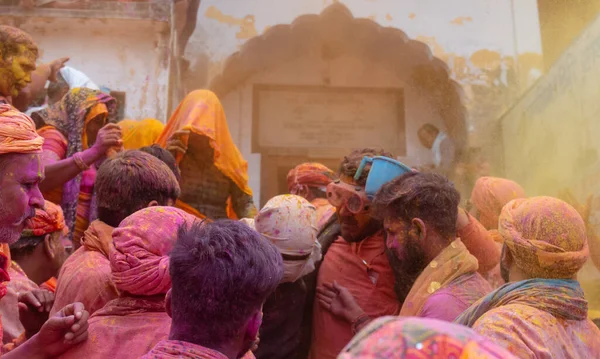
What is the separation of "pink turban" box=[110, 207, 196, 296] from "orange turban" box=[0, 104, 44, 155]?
0.56 m

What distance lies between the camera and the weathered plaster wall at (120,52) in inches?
284

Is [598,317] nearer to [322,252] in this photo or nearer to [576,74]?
[322,252]

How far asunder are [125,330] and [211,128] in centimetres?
270

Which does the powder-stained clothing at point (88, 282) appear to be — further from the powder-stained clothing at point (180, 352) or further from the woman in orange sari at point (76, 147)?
the woman in orange sari at point (76, 147)

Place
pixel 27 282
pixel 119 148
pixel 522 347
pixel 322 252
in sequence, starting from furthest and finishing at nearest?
pixel 119 148
pixel 322 252
pixel 27 282
pixel 522 347

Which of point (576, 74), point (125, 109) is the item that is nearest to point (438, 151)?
point (576, 74)

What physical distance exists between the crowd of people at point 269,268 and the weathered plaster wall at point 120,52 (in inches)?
118

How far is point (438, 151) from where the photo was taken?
29.8 feet

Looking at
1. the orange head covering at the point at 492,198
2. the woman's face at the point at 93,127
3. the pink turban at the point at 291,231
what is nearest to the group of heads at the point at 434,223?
the pink turban at the point at 291,231

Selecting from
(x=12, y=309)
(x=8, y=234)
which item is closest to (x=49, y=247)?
(x=12, y=309)

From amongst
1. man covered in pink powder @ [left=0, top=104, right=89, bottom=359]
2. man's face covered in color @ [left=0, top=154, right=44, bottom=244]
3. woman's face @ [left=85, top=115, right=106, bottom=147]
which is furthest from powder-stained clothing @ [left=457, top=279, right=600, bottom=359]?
woman's face @ [left=85, top=115, right=106, bottom=147]

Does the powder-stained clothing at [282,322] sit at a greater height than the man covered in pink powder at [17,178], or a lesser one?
lesser

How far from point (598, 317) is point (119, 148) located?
3.59 m

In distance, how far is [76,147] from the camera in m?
4.36
